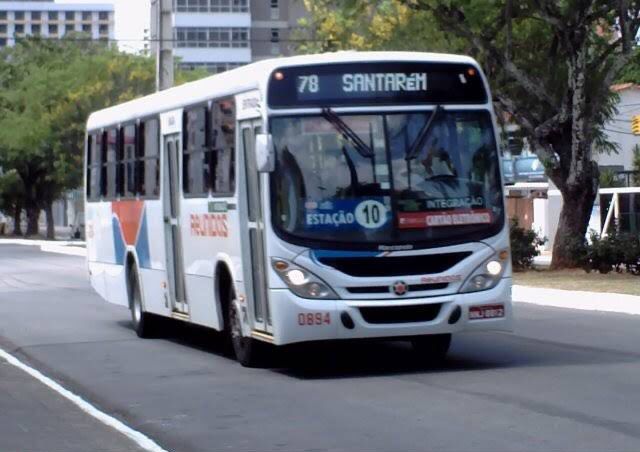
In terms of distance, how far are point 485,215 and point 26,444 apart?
5.27 meters

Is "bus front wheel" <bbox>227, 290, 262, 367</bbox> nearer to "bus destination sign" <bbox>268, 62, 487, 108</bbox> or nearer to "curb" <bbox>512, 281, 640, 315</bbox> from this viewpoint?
"bus destination sign" <bbox>268, 62, 487, 108</bbox>

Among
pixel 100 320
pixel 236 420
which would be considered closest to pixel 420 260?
pixel 236 420

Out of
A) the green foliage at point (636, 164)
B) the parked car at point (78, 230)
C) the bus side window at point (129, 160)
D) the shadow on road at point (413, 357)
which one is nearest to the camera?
the shadow on road at point (413, 357)

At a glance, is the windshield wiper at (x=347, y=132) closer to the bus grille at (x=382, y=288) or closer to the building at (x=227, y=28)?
the bus grille at (x=382, y=288)

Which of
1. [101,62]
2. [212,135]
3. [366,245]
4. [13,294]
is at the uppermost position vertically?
[101,62]

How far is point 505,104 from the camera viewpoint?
108 feet

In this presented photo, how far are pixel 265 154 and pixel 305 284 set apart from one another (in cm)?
127

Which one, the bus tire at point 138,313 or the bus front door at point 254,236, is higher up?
the bus front door at point 254,236

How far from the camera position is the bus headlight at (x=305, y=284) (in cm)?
1397

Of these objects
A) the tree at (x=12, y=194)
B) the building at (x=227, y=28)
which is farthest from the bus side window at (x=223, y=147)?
the building at (x=227, y=28)

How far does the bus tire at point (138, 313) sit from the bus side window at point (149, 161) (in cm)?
146

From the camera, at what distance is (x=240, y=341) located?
617 inches

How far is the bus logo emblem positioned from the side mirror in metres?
1.59

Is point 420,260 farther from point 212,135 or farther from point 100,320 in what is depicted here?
point 100,320
